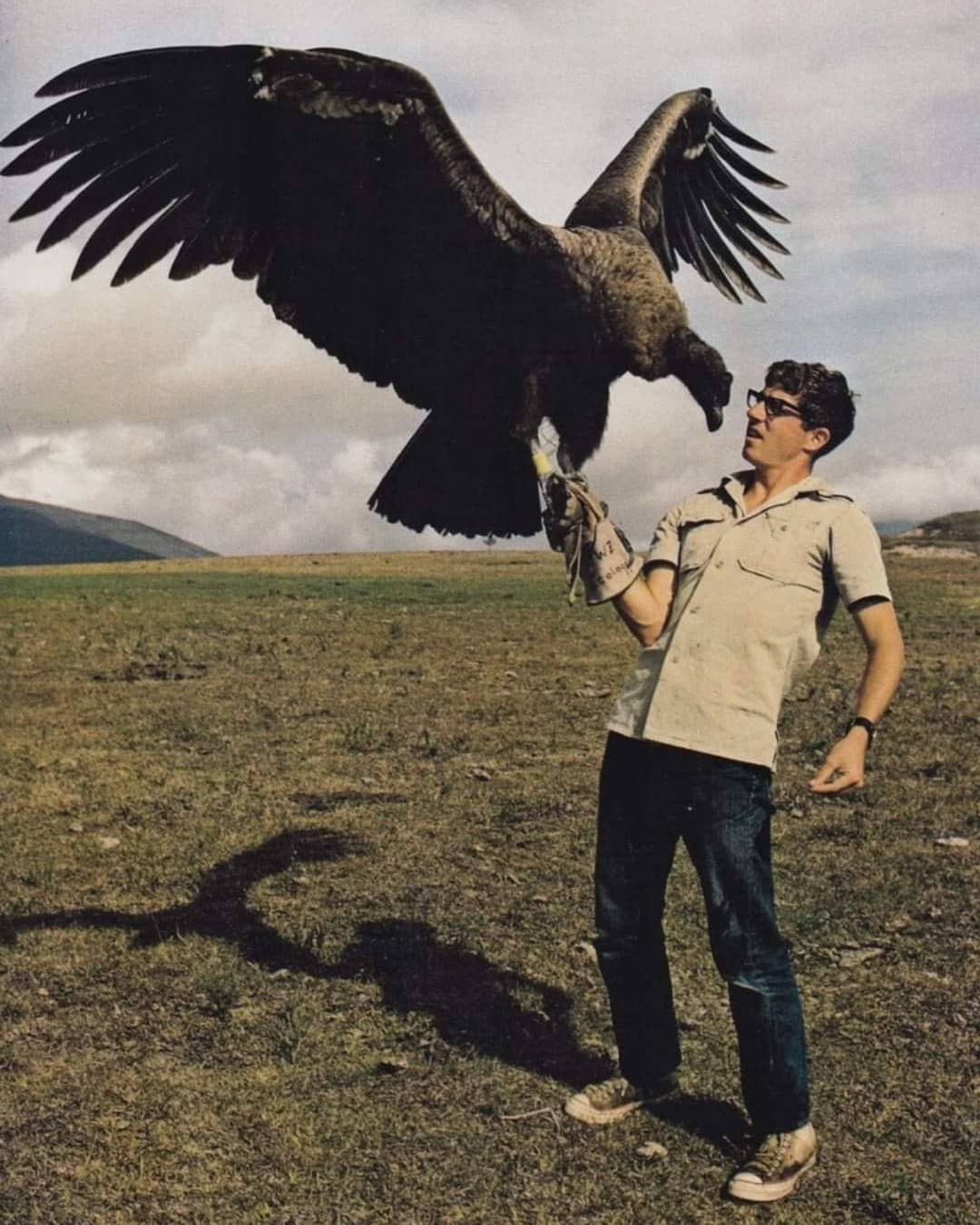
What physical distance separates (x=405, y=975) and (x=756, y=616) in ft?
7.39

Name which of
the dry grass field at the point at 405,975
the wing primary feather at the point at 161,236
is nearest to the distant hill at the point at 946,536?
the dry grass field at the point at 405,975

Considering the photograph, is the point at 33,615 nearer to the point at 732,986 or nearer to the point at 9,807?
the point at 9,807

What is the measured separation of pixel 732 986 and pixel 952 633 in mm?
15378

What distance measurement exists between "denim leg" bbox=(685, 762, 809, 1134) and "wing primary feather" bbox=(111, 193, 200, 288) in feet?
9.30

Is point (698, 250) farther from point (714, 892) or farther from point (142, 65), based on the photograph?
point (714, 892)


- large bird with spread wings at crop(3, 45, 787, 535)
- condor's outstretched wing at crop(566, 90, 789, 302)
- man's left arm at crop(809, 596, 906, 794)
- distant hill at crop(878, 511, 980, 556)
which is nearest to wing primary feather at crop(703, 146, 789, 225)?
condor's outstretched wing at crop(566, 90, 789, 302)

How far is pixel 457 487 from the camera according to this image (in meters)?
5.11

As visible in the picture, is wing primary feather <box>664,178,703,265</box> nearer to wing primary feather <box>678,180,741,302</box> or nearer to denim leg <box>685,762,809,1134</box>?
wing primary feather <box>678,180,741,302</box>

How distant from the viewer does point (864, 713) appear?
9.45ft

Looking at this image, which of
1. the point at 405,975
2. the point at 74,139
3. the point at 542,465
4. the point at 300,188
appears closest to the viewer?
the point at 542,465

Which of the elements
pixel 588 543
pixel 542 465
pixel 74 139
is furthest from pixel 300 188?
pixel 588 543

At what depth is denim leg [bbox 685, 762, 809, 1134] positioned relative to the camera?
305 centimetres

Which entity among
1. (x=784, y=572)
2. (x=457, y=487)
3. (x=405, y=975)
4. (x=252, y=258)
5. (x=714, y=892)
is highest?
(x=252, y=258)

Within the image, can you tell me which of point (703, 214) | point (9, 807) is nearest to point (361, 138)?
point (703, 214)
